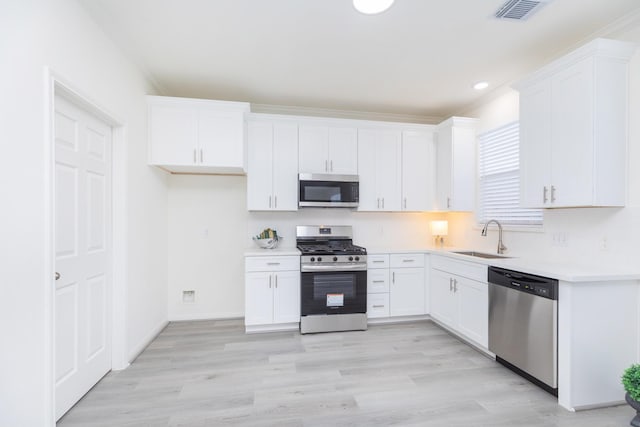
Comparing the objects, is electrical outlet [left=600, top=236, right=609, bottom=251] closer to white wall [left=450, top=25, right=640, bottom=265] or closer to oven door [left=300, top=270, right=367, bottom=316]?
white wall [left=450, top=25, right=640, bottom=265]

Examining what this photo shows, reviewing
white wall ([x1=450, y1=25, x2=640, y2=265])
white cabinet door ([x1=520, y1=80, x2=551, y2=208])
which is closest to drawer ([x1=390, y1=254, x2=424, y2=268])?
white wall ([x1=450, y1=25, x2=640, y2=265])

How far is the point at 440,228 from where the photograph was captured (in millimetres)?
4352

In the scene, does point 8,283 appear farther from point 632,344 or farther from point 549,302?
point 632,344

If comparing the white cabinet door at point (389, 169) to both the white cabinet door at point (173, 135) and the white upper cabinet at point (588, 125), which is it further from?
the white cabinet door at point (173, 135)

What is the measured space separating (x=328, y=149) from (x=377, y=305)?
2082mm

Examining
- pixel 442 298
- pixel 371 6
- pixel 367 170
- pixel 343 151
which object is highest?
pixel 371 6

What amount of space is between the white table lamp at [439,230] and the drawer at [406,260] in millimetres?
704

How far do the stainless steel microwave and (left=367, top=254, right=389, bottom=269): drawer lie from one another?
2.28ft

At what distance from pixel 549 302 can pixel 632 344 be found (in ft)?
2.12

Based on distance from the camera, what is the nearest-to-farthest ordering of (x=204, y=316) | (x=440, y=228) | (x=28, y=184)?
(x=28, y=184) → (x=204, y=316) → (x=440, y=228)

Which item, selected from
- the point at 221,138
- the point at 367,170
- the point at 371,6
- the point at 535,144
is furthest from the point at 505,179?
the point at 221,138

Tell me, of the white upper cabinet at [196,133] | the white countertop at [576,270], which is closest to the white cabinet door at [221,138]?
the white upper cabinet at [196,133]

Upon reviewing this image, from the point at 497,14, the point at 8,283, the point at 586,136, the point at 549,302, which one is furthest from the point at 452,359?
the point at 8,283

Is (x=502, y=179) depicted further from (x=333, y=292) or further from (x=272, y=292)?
(x=272, y=292)
